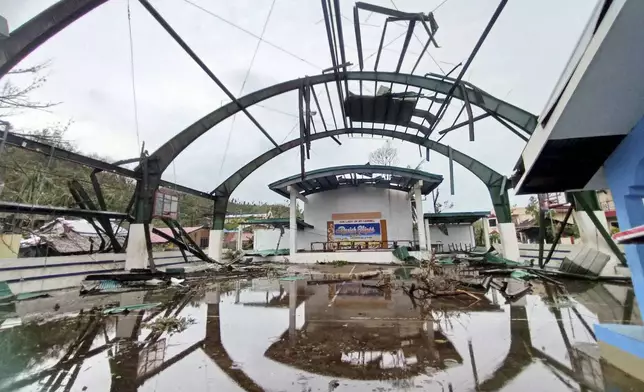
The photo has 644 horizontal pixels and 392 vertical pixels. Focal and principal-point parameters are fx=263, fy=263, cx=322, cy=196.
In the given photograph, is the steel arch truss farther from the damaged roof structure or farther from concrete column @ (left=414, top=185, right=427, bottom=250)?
the damaged roof structure

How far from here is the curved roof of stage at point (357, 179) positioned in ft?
47.5

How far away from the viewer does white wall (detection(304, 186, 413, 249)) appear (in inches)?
694

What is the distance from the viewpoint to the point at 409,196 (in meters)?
17.5

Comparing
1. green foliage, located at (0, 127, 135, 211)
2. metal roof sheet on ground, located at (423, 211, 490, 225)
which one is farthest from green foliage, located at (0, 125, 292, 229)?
metal roof sheet on ground, located at (423, 211, 490, 225)

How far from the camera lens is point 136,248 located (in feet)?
30.8

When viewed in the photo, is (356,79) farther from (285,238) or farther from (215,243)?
(285,238)

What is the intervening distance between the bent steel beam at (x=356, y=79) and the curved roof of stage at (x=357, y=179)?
170 inches

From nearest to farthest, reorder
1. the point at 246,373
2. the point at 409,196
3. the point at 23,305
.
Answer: the point at 246,373 < the point at 23,305 < the point at 409,196

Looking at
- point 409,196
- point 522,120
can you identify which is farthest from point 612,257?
point 409,196

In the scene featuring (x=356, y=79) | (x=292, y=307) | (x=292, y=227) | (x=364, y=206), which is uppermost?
(x=356, y=79)

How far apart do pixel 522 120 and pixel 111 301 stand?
13415 millimetres

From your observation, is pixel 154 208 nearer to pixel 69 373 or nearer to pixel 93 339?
pixel 93 339

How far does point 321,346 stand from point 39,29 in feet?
22.9

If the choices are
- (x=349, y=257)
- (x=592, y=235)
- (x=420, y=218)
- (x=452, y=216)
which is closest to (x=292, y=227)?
(x=349, y=257)
